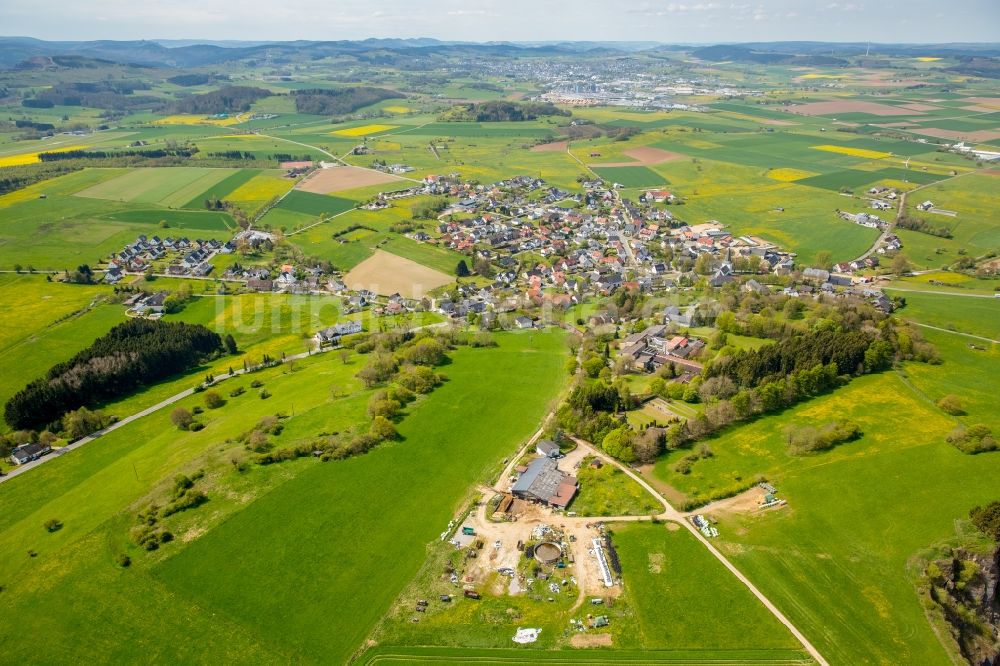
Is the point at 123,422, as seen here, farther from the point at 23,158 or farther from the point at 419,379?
the point at 23,158

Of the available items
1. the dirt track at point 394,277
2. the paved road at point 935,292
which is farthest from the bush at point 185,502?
the paved road at point 935,292

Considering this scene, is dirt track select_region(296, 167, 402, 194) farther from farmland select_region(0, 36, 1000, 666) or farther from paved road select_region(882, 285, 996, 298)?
paved road select_region(882, 285, 996, 298)

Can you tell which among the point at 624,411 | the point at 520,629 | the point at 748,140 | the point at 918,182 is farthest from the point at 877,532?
the point at 748,140

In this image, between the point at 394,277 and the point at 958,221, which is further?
the point at 958,221

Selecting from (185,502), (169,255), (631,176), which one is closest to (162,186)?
(169,255)

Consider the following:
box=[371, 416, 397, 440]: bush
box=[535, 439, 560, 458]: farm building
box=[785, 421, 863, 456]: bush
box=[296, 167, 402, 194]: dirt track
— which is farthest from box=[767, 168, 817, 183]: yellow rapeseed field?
box=[371, 416, 397, 440]: bush

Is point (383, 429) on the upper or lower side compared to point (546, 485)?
upper

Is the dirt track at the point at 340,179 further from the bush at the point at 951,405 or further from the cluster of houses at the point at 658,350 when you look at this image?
the bush at the point at 951,405
